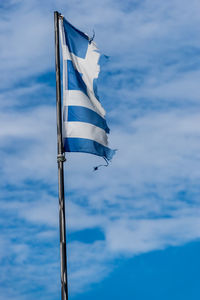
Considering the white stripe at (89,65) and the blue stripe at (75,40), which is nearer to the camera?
the white stripe at (89,65)

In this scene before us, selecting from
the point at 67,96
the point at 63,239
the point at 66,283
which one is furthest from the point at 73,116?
the point at 66,283

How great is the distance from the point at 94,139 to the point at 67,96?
175 cm

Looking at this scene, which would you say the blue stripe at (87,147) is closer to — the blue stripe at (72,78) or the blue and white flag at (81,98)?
the blue and white flag at (81,98)

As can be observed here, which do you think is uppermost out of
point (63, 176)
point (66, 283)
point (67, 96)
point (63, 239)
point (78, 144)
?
point (67, 96)

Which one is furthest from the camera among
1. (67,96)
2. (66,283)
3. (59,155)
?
(67,96)

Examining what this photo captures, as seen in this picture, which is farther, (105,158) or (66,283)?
(105,158)

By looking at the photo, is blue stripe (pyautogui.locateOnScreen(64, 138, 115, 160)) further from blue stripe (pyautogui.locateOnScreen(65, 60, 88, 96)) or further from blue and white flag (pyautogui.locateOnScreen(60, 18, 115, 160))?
blue stripe (pyautogui.locateOnScreen(65, 60, 88, 96))

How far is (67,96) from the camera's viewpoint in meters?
21.2

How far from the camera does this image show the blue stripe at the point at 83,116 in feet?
68.4

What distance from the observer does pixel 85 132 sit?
69.1 ft

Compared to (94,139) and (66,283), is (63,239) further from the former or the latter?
(94,139)

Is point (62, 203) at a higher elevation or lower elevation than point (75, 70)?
lower

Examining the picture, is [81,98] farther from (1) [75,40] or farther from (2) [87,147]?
(1) [75,40]

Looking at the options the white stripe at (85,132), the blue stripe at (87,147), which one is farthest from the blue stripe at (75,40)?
the blue stripe at (87,147)
